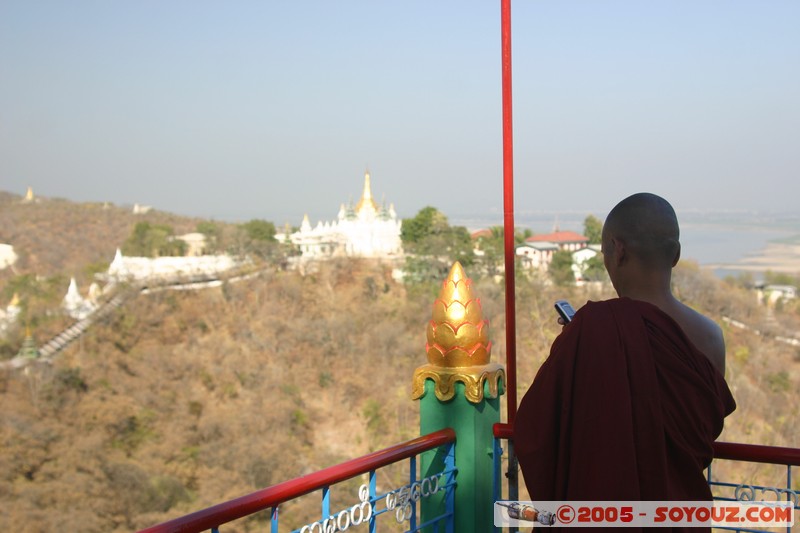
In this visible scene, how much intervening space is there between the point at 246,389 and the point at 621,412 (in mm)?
21561

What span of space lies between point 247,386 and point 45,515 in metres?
7.80

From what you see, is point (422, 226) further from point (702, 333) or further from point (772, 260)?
point (702, 333)

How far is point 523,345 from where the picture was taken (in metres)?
22.0

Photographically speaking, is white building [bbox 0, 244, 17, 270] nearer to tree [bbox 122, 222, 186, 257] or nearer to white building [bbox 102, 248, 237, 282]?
tree [bbox 122, 222, 186, 257]

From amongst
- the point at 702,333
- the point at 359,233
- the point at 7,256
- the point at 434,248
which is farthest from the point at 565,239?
the point at 702,333

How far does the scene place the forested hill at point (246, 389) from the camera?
654 inches

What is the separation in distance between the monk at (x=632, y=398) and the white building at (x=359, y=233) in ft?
108

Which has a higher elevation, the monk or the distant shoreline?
the monk

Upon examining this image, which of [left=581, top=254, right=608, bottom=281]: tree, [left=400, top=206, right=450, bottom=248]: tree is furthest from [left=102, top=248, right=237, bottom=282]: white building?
[left=581, top=254, right=608, bottom=281]: tree

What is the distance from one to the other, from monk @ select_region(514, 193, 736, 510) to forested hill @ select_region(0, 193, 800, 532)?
47.2 ft

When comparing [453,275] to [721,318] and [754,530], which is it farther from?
[721,318]

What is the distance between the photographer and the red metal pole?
2150mm

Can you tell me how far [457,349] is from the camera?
2428 mm

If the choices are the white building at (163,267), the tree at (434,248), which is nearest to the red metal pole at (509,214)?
the tree at (434,248)
